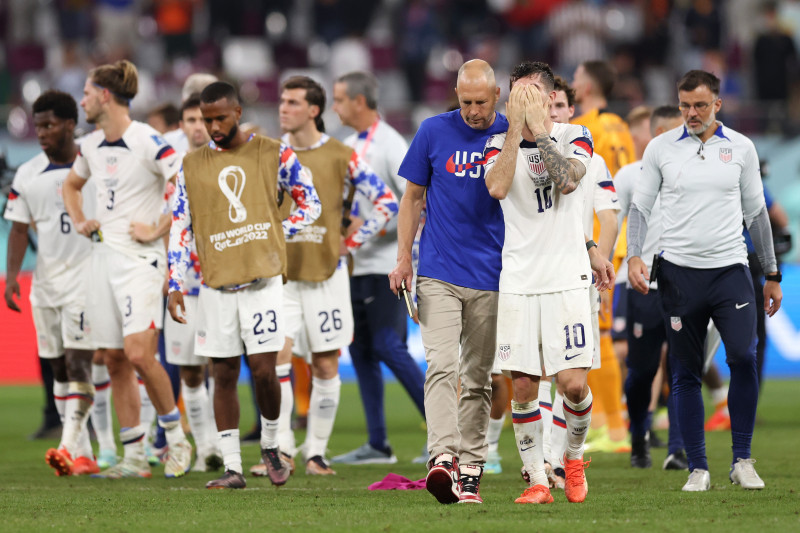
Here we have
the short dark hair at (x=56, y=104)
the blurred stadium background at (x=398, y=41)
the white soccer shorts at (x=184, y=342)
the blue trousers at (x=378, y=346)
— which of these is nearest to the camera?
the white soccer shorts at (x=184, y=342)

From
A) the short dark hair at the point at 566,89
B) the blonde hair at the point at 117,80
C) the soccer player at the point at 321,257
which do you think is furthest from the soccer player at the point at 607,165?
the blonde hair at the point at 117,80

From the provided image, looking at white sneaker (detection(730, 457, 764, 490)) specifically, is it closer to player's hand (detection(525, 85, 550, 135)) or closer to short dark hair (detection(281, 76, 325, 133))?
player's hand (detection(525, 85, 550, 135))

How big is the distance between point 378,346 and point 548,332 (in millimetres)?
3213

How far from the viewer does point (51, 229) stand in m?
9.63

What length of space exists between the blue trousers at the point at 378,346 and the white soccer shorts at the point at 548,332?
3.00 m

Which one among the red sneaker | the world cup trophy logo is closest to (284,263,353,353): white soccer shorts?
the world cup trophy logo

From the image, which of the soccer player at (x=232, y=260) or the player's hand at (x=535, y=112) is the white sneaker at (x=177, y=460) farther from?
the player's hand at (x=535, y=112)

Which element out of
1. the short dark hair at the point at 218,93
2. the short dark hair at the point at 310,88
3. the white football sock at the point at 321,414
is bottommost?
the white football sock at the point at 321,414

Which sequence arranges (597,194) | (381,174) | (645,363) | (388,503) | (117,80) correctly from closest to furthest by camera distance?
(388,503), (597,194), (117,80), (645,363), (381,174)

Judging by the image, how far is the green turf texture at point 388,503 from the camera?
595 centimetres

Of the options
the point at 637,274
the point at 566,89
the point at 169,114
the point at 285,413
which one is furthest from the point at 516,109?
the point at 169,114

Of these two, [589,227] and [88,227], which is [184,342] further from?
[589,227]

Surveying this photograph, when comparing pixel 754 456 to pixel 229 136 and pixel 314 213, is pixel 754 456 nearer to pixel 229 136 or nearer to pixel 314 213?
pixel 314 213

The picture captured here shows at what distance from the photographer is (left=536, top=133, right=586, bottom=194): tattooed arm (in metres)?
6.45
